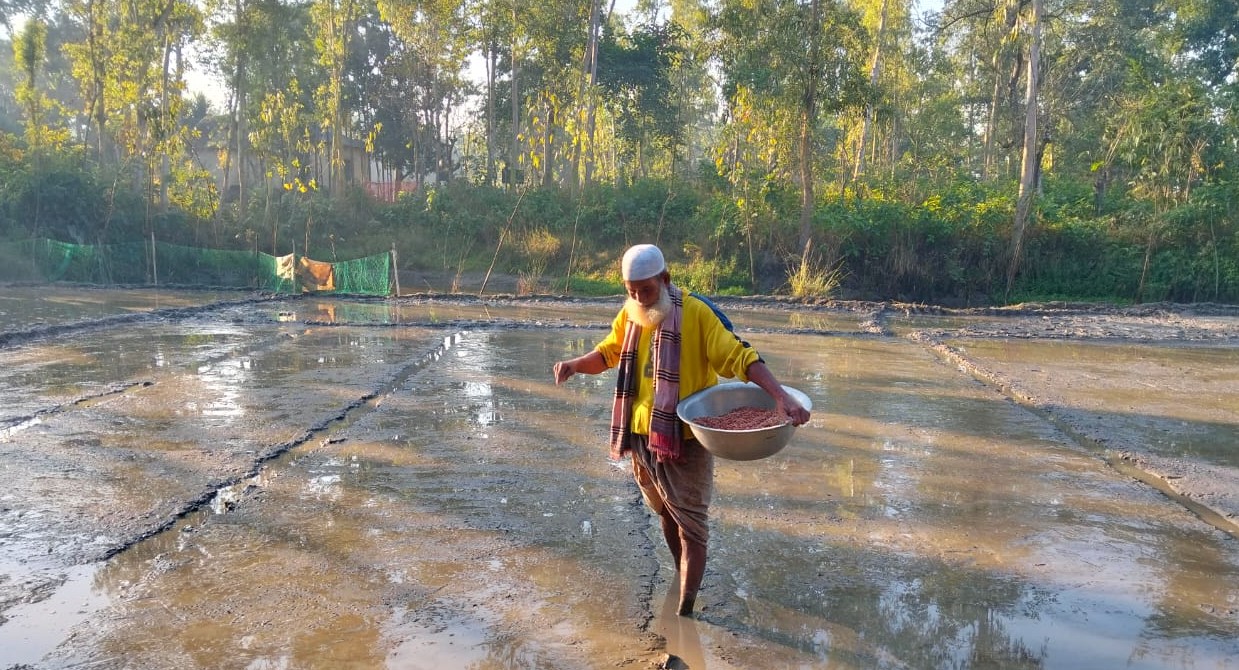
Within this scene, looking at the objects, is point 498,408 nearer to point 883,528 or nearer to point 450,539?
point 450,539

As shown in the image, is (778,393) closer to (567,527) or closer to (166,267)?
(567,527)

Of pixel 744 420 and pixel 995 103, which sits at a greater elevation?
pixel 995 103

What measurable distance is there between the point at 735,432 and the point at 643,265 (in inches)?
30.5

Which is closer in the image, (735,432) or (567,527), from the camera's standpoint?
(735,432)

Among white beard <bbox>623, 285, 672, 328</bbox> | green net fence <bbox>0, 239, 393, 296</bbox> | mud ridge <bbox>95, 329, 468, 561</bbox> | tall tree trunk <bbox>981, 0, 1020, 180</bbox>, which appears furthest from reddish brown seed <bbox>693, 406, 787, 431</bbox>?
tall tree trunk <bbox>981, 0, 1020, 180</bbox>

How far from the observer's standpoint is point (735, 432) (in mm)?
3412

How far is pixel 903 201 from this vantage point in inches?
995

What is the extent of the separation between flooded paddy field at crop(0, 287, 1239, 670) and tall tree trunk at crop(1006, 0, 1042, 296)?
1302 cm

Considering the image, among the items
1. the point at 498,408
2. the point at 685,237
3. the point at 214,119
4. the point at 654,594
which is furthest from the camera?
the point at 214,119

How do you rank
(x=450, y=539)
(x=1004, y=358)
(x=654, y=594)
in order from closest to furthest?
(x=654, y=594)
(x=450, y=539)
(x=1004, y=358)

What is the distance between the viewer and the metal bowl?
3459 millimetres

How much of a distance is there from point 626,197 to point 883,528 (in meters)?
24.3

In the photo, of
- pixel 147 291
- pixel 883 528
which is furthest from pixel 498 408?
pixel 147 291

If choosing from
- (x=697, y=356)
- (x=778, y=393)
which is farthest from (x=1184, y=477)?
(x=697, y=356)
